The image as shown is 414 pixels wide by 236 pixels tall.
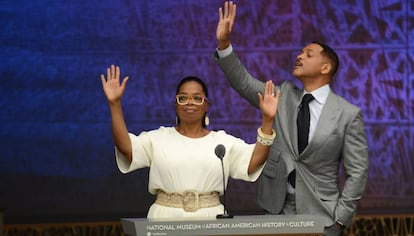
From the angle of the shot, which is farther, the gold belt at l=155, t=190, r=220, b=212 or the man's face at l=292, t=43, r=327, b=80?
the man's face at l=292, t=43, r=327, b=80

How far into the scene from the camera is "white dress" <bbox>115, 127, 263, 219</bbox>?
462cm

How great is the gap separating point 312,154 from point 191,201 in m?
0.83

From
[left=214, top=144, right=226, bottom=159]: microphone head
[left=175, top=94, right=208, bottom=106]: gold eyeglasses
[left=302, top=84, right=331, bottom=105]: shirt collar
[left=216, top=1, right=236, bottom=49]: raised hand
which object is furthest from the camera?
[left=302, top=84, right=331, bottom=105]: shirt collar

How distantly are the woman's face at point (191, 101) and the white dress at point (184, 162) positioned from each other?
10 cm

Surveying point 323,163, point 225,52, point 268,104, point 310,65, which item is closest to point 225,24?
point 225,52

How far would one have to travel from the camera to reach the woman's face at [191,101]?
15.3ft

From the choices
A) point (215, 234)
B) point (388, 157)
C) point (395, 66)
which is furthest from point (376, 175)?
point (215, 234)

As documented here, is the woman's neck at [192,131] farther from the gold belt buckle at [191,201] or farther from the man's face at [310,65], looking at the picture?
the man's face at [310,65]

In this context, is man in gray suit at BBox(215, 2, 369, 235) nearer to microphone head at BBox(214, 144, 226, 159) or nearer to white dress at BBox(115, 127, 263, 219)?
white dress at BBox(115, 127, 263, 219)

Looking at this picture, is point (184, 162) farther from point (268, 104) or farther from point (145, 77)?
point (145, 77)

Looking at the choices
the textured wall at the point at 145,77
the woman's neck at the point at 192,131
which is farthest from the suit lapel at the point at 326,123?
the textured wall at the point at 145,77

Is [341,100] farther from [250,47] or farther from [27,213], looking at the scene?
[27,213]

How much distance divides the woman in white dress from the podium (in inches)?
23.9

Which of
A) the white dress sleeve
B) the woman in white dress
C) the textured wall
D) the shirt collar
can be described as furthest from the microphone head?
the textured wall
